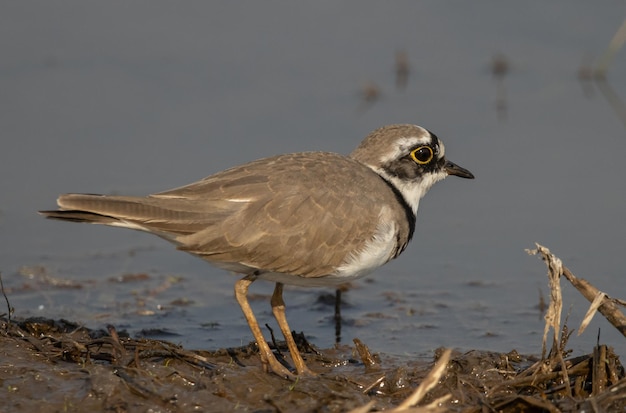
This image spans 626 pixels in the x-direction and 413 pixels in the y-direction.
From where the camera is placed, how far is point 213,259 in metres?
7.69

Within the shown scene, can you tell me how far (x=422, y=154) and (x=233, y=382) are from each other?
255 cm

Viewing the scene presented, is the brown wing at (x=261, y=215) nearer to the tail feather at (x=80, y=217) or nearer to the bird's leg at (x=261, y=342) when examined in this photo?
the tail feather at (x=80, y=217)

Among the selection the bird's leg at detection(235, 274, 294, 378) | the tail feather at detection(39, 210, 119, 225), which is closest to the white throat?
the bird's leg at detection(235, 274, 294, 378)

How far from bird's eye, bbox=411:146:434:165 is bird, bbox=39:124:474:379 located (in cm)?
52

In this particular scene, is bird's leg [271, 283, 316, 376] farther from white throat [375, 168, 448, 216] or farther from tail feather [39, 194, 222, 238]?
white throat [375, 168, 448, 216]

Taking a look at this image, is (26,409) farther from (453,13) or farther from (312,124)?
(453,13)

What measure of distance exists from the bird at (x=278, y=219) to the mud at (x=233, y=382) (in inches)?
13.9

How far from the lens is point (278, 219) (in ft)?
25.2

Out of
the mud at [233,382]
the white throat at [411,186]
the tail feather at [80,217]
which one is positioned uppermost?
the white throat at [411,186]

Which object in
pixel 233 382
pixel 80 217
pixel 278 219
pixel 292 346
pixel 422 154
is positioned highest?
pixel 422 154

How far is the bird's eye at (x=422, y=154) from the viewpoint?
28.4ft

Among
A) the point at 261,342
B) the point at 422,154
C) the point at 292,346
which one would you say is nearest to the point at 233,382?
the point at 261,342

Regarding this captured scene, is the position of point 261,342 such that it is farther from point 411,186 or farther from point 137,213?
point 411,186

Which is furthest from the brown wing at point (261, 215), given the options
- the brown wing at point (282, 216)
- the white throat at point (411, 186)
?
the white throat at point (411, 186)
